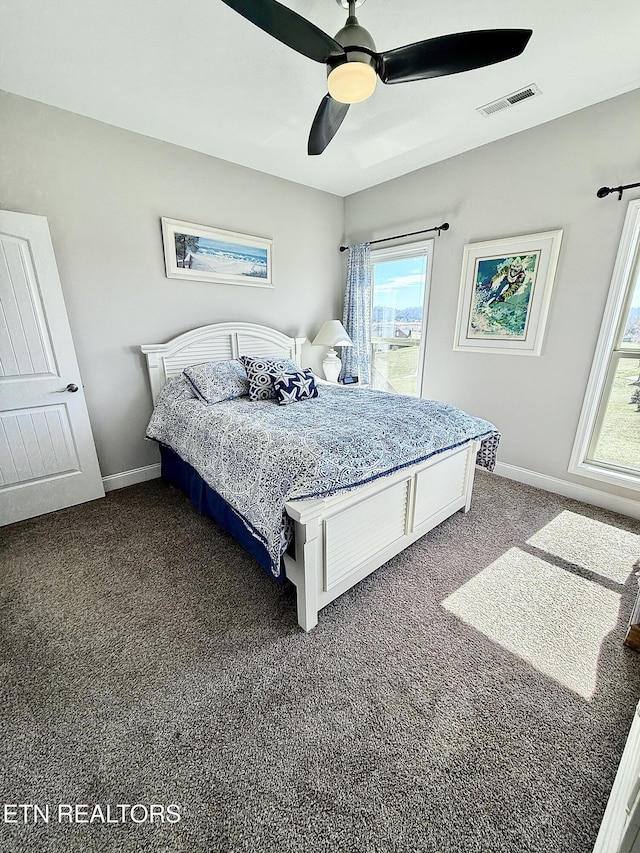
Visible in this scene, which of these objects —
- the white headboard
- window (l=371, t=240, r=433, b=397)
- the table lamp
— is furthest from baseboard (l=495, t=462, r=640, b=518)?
the white headboard

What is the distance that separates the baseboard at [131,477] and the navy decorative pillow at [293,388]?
1.43 meters

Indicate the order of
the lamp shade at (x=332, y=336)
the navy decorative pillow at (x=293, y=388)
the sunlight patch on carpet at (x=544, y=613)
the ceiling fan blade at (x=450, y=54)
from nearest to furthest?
the ceiling fan blade at (x=450, y=54)
the sunlight patch on carpet at (x=544, y=613)
the navy decorative pillow at (x=293, y=388)
the lamp shade at (x=332, y=336)

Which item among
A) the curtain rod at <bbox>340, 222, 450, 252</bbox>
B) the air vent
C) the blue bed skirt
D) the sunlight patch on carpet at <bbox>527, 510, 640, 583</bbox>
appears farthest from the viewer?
the curtain rod at <bbox>340, 222, 450, 252</bbox>

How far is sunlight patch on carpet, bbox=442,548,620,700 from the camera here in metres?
1.50

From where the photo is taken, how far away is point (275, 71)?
1.98 meters

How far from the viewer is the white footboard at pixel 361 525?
1563 millimetres

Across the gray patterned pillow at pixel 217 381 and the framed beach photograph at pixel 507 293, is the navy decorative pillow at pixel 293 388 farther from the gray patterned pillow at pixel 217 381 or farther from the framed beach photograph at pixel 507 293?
the framed beach photograph at pixel 507 293

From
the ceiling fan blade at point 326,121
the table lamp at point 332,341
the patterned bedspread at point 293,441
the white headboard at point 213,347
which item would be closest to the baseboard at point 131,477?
the patterned bedspread at point 293,441

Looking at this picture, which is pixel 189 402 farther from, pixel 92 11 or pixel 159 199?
pixel 92 11

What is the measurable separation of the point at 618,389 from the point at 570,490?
33.4 inches

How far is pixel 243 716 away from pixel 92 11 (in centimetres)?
312

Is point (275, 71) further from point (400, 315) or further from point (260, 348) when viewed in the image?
point (400, 315)

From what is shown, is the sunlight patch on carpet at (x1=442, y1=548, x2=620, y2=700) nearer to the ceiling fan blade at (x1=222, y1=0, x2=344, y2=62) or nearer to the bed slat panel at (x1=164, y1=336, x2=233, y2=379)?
the ceiling fan blade at (x1=222, y1=0, x2=344, y2=62)

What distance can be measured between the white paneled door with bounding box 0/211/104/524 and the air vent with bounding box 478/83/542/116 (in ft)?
10.1
